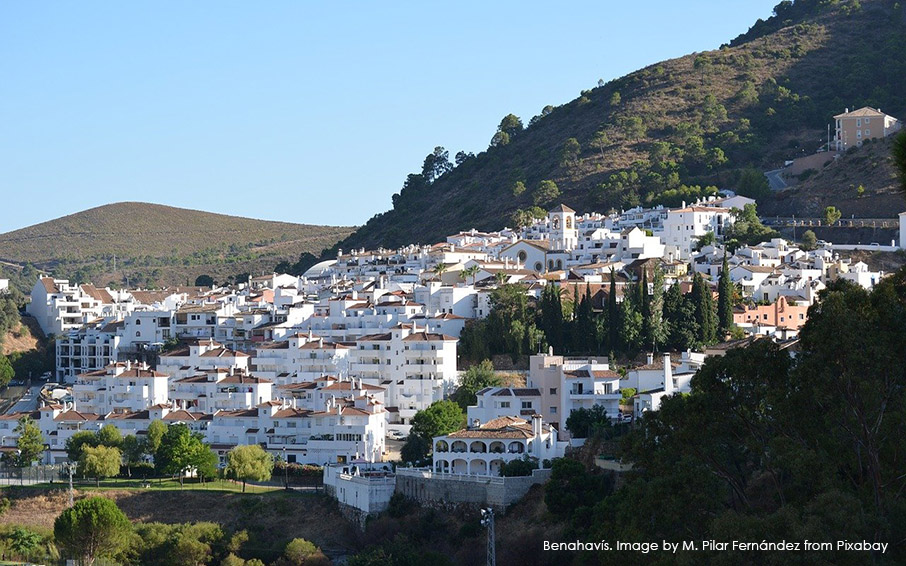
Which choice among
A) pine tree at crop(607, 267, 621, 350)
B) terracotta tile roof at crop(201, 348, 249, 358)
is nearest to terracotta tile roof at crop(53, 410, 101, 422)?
terracotta tile roof at crop(201, 348, 249, 358)

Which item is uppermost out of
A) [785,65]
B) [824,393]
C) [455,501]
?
[785,65]

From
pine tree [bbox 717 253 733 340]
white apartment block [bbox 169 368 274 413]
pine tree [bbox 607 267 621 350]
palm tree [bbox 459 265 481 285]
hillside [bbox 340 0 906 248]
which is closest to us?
pine tree [bbox 607 267 621 350]

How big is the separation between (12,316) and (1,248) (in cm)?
9980

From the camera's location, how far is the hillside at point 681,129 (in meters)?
117

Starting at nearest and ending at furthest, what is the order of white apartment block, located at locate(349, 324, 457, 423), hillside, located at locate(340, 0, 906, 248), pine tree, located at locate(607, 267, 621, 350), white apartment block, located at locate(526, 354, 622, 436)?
white apartment block, located at locate(526, 354, 622, 436) → pine tree, located at locate(607, 267, 621, 350) → white apartment block, located at locate(349, 324, 457, 423) → hillside, located at locate(340, 0, 906, 248)

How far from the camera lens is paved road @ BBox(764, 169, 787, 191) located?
109000 mm

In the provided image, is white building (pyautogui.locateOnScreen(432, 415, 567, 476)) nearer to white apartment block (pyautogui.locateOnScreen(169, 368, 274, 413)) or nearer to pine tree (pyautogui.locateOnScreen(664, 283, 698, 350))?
pine tree (pyautogui.locateOnScreen(664, 283, 698, 350))

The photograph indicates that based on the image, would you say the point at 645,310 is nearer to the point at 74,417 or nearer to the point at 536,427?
the point at 536,427

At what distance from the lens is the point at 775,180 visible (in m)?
112

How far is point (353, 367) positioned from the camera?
229 feet

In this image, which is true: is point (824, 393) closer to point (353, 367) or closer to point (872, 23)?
point (353, 367)

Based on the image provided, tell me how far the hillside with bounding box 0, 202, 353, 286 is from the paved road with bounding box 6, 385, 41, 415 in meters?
71.4

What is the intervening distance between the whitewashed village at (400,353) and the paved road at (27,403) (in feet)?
5.40

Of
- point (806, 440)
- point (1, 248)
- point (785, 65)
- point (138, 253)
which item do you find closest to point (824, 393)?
point (806, 440)
